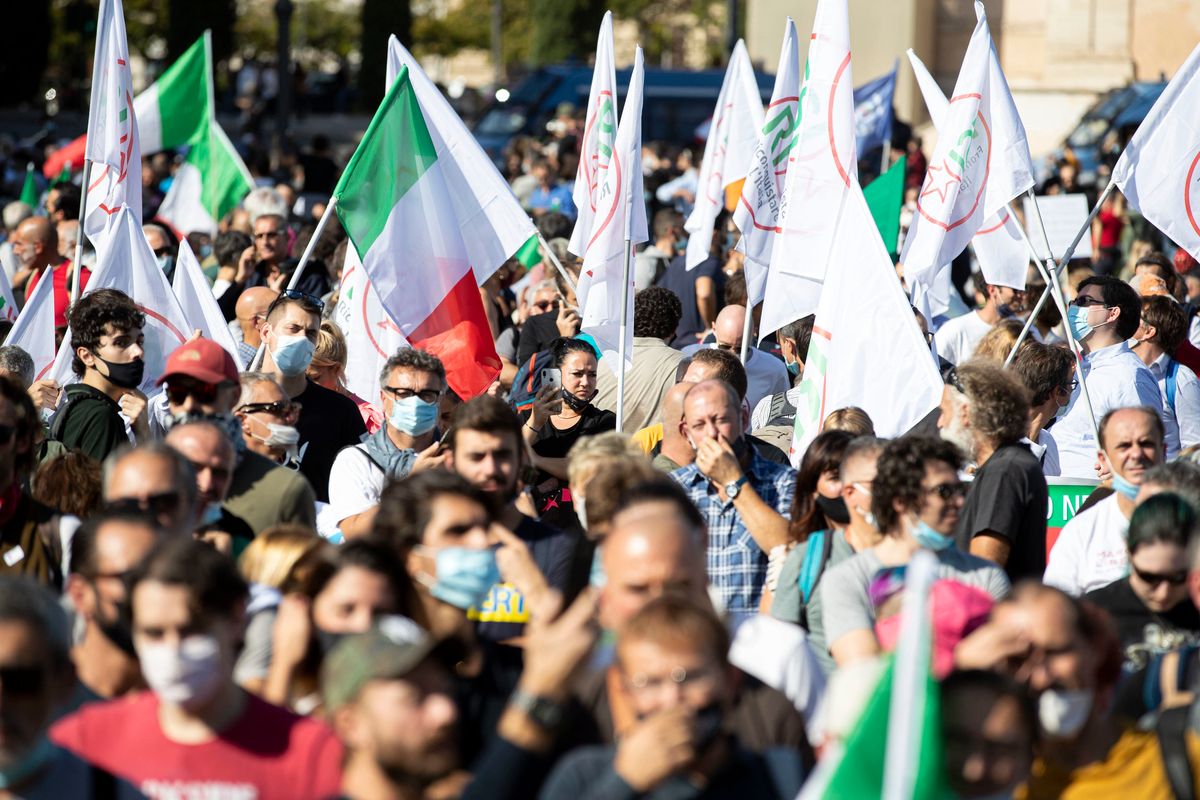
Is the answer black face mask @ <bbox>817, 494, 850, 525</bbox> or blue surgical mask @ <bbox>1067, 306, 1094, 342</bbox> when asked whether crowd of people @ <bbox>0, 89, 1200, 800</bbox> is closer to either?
black face mask @ <bbox>817, 494, 850, 525</bbox>

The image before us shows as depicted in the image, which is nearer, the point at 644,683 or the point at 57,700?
the point at 644,683

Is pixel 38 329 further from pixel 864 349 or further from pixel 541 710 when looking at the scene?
pixel 541 710

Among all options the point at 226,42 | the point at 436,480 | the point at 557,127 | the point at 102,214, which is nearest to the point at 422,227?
the point at 102,214

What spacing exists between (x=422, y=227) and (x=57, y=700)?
15.3 feet

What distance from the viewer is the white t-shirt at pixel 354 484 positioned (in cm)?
645

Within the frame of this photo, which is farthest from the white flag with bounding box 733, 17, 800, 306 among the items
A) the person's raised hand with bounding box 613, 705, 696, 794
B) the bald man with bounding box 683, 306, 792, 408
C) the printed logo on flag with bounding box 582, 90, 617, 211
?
the person's raised hand with bounding box 613, 705, 696, 794

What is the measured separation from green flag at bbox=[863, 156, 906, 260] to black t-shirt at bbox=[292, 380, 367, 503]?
400 centimetres

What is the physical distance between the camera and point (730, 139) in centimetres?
1127

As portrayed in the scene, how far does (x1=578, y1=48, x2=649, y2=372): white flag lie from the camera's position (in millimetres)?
8555

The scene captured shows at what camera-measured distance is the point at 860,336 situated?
7.27m

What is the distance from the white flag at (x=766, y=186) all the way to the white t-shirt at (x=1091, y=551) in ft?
10.4

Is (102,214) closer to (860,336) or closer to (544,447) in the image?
(544,447)

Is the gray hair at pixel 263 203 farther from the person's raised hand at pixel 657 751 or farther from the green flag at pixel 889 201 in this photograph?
the person's raised hand at pixel 657 751

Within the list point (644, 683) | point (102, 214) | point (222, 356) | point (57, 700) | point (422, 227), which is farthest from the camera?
point (102, 214)
